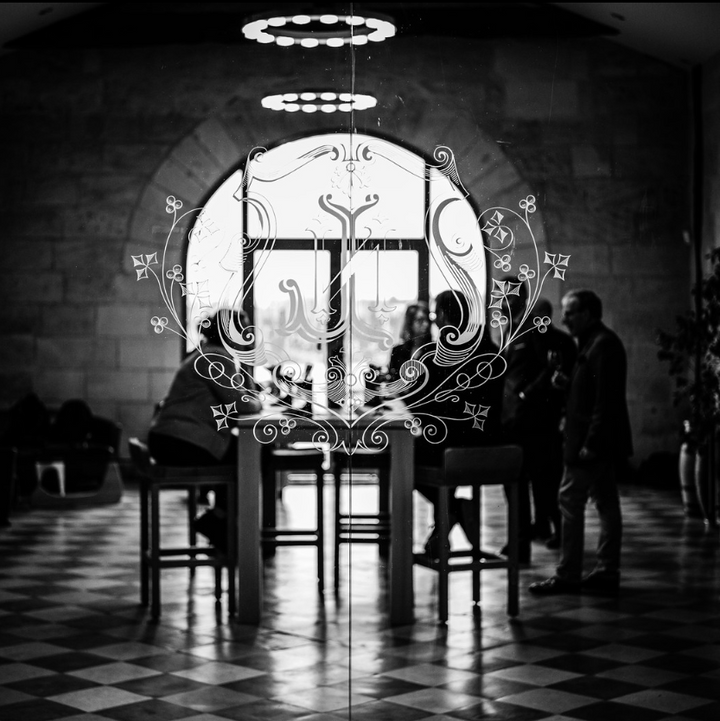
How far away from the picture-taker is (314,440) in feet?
13.1

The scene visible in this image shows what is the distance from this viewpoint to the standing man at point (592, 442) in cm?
440

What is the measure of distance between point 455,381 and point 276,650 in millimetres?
1341

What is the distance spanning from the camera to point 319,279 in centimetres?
394

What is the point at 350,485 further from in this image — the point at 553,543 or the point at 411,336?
the point at 553,543

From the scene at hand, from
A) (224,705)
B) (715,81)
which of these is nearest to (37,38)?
(715,81)

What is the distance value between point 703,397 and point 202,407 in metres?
3.23

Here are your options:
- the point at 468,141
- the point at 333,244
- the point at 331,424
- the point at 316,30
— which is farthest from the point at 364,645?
the point at 316,30

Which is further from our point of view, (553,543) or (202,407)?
(553,543)

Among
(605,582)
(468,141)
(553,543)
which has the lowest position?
(605,582)

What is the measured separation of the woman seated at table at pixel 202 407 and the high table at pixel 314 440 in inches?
3.2

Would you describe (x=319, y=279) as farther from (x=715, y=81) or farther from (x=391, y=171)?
(x=715, y=81)

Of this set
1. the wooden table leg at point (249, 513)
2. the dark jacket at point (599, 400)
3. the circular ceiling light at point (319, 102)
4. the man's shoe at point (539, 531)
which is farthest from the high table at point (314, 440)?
the man's shoe at point (539, 531)

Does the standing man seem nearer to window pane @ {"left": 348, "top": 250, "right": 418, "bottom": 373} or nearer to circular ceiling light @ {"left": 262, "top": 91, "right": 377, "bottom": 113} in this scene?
window pane @ {"left": 348, "top": 250, "right": 418, "bottom": 373}

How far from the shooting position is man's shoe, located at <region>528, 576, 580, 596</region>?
18.1ft
